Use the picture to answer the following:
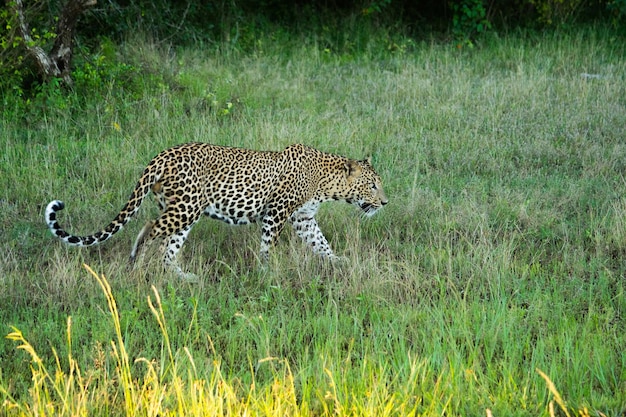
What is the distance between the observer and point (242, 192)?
7832 mm

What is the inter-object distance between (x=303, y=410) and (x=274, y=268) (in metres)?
2.50

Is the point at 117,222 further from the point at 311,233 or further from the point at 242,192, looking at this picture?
the point at 311,233

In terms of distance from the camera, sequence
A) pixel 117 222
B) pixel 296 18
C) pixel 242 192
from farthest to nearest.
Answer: pixel 296 18, pixel 242 192, pixel 117 222

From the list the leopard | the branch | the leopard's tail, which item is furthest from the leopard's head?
the branch

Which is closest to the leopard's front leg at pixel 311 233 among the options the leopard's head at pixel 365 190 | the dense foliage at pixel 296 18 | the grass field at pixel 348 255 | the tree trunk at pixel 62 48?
the grass field at pixel 348 255

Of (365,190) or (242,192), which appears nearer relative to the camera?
(242,192)

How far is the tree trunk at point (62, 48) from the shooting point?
11.2 m

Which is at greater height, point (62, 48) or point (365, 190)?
point (62, 48)

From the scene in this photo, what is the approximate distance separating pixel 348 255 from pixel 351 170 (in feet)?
2.71

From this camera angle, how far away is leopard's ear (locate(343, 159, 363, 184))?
8.40 m

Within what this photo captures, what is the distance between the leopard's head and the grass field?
0.68ft

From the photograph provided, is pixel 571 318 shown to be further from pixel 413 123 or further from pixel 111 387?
pixel 413 123

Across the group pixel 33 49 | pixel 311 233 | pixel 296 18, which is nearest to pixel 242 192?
pixel 311 233

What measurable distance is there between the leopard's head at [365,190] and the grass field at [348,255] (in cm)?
21
